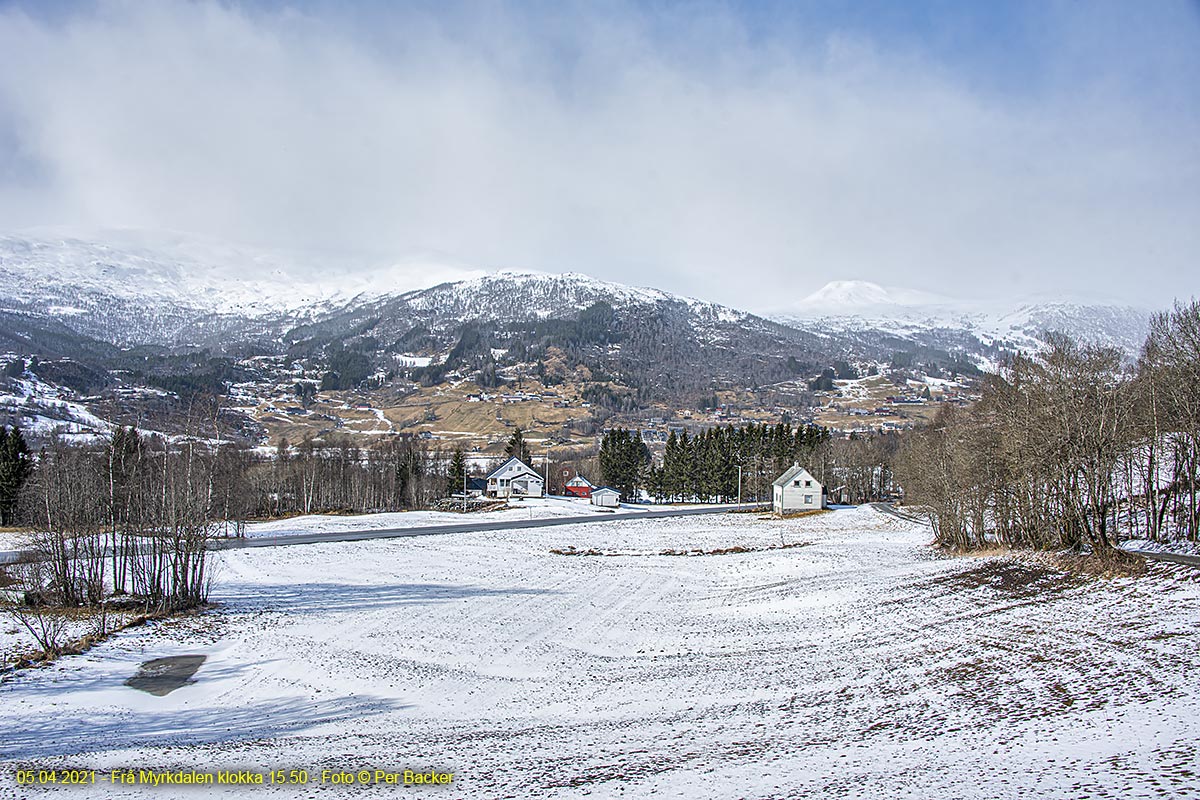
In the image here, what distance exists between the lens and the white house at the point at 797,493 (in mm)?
97500

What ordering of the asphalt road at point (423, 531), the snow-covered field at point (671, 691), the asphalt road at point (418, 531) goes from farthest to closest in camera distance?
the asphalt road at point (423, 531) → the asphalt road at point (418, 531) → the snow-covered field at point (671, 691)

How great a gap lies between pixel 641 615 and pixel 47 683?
841 inches

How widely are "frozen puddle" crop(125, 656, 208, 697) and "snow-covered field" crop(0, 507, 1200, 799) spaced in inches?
16.9

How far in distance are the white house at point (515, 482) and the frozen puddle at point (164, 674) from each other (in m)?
94.4

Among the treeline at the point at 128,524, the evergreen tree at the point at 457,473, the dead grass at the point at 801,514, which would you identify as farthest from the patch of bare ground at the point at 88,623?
the evergreen tree at the point at 457,473

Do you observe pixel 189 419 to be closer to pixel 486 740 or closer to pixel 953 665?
pixel 486 740

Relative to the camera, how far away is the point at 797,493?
9800 cm

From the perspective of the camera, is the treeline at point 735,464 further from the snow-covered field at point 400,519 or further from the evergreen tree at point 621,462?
the snow-covered field at point 400,519

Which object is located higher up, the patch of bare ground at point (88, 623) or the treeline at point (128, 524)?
the treeline at point (128, 524)

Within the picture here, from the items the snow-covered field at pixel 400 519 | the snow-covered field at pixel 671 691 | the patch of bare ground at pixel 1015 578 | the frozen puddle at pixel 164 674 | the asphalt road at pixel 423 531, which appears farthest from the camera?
the snow-covered field at pixel 400 519

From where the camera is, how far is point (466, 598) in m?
35.1

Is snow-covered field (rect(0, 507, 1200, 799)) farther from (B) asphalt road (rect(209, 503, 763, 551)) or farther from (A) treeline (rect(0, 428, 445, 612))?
(B) asphalt road (rect(209, 503, 763, 551))

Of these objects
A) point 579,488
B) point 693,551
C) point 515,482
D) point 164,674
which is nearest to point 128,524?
point 164,674

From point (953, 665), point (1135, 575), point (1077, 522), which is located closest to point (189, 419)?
point (953, 665)
